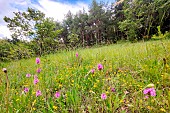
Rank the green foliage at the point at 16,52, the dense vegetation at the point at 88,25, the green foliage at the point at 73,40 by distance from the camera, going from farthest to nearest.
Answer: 1. the dense vegetation at the point at 88,25
2. the green foliage at the point at 73,40
3. the green foliage at the point at 16,52

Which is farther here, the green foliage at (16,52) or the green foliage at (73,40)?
the green foliage at (73,40)

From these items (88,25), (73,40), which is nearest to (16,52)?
(73,40)

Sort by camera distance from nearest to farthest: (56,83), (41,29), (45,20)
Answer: (56,83) < (41,29) < (45,20)

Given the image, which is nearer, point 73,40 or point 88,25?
point 73,40

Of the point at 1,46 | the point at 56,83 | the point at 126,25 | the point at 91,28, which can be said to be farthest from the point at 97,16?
the point at 56,83

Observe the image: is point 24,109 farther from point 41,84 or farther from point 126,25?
point 126,25

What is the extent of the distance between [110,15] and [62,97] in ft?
90.0

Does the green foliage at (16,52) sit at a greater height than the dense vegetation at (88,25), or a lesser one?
lesser

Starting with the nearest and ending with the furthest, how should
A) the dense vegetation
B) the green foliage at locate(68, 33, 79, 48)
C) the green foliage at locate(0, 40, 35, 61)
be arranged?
the green foliage at locate(0, 40, 35, 61) → the green foliage at locate(68, 33, 79, 48) → the dense vegetation

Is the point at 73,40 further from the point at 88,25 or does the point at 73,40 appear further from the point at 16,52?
the point at 88,25

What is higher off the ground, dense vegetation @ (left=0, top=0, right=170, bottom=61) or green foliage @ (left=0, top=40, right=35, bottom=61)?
dense vegetation @ (left=0, top=0, right=170, bottom=61)

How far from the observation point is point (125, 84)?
1.46 meters

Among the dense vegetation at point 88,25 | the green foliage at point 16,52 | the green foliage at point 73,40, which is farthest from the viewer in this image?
the dense vegetation at point 88,25

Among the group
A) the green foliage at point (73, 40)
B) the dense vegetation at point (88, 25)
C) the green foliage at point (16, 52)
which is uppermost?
the dense vegetation at point (88, 25)
